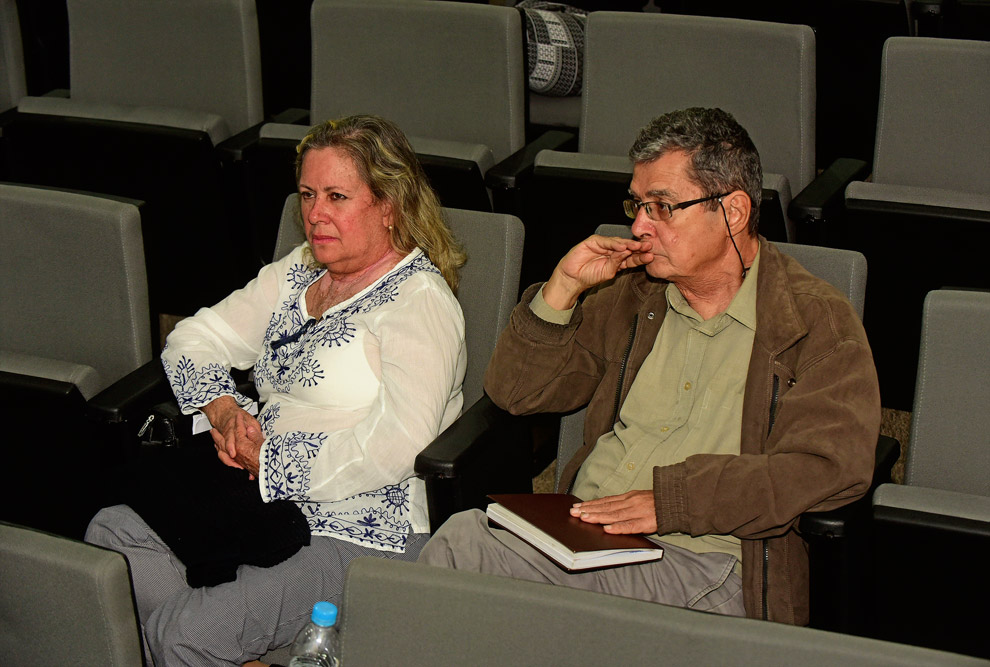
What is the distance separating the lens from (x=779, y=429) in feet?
5.85

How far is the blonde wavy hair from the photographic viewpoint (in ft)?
7.12

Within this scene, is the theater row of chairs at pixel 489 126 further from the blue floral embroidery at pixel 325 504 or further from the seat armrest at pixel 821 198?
the blue floral embroidery at pixel 325 504

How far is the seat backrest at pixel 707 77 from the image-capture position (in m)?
2.73

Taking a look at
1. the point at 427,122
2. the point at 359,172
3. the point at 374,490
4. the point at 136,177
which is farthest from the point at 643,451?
the point at 136,177

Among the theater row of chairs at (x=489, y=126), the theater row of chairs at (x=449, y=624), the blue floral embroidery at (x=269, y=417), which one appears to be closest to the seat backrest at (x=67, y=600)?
the theater row of chairs at (x=449, y=624)

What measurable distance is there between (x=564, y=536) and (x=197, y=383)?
2.78 ft

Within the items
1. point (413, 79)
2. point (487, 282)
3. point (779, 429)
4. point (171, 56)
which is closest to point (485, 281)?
point (487, 282)

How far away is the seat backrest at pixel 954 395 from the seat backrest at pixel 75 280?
151cm

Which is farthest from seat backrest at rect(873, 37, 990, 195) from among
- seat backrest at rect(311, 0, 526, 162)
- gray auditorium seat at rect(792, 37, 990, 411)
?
seat backrest at rect(311, 0, 526, 162)

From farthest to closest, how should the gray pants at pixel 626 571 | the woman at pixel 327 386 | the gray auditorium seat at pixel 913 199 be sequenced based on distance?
1. the gray auditorium seat at pixel 913 199
2. the woman at pixel 327 386
3. the gray pants at pixel 626 571

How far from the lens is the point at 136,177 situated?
3.09 metres

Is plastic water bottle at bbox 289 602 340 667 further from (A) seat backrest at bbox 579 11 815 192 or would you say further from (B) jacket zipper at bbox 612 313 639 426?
(A) seat backrest at bbox 579 11 815 192

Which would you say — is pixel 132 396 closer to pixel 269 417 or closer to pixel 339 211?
pixel 269 417

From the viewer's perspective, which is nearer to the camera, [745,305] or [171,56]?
[745,305]
